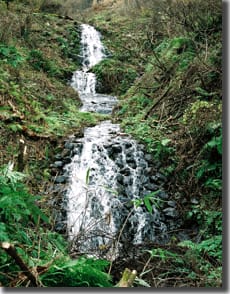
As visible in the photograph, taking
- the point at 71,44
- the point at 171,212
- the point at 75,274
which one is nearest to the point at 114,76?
the point at 71,44

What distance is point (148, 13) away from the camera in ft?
33.7

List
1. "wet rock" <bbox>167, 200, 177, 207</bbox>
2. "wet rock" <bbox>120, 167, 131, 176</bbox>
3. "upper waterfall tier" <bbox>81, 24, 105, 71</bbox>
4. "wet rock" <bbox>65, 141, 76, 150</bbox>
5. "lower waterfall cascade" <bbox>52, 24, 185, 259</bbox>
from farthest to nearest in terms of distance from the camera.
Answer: "upper waterfall tier" <bbox>81, 24, 105, 71</bbox>, "wet rock" <bbox>65, 141, 76, 150</bbox>, "wet rock" <bbox>120, 167, 131, 176</bbox>, "wet rock" <bbox>167, 200, 177, 207</bbox>, "lower waterfall cascade" <bbox>52, 24, 185, 259</bbox>

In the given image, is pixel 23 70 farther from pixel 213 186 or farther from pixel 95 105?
pixel 213 186

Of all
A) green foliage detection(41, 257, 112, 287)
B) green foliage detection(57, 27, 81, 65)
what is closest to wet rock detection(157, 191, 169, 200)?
green foliage detection(41, 257, 112, 287)

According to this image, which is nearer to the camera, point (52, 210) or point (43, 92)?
point (52, 210)

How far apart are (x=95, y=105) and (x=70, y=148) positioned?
3.06m

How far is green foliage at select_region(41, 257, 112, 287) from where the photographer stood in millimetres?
1970

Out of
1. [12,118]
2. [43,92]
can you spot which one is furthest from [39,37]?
[12,118]

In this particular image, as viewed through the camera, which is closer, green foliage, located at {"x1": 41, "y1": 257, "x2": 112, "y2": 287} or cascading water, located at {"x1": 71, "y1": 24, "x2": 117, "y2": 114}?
green foliage, located at {"x1": 41, "y1": 257, "x2": 112, "y2": 287}

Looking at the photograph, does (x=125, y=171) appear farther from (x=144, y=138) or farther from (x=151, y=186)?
(x=144, y=138)

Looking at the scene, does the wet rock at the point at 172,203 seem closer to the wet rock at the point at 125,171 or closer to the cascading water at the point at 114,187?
the cascading water at the point at 114,187

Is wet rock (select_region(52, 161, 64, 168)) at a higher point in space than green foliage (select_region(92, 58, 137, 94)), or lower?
lower

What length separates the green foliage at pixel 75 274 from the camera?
6.46 ft

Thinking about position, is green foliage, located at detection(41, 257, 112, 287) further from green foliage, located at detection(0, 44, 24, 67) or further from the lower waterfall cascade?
green foliage, located at detection(0, 44, 24, 67)
